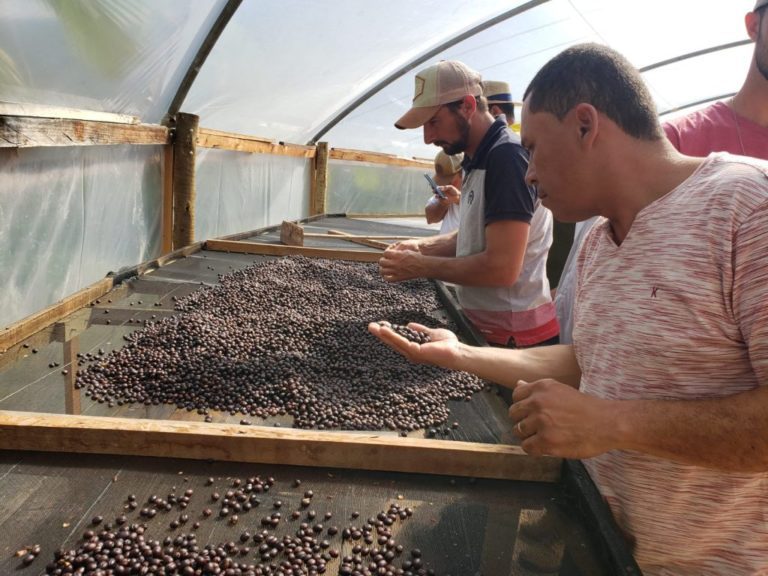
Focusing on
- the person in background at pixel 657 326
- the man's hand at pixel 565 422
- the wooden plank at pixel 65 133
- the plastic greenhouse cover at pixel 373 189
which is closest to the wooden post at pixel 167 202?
the wooden plank at pixel 65 133

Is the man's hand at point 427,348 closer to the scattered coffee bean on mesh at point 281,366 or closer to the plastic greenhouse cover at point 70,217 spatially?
the scattered coffee bean on mesh at point 281,366

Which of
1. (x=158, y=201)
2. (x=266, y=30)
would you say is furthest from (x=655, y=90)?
(x=158, y=201)

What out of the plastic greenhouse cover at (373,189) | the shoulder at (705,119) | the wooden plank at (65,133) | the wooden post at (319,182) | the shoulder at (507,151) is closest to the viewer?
the shoulder at (705,119)

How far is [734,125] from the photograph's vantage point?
2105mm

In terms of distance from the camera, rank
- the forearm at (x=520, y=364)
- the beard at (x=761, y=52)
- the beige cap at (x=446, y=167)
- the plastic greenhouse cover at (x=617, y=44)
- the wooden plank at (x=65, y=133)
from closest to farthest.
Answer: the forearm at (x=520, y=364)
the beard at (x=761, y=52)
the wooden plank at (x=65, y=133)
the beige cap at (x=446, y=167)
the plastic greenhouse cover at (x=617, y=44)

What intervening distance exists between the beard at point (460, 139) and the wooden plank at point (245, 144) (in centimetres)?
439

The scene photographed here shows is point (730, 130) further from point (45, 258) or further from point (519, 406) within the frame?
point (45, 258)

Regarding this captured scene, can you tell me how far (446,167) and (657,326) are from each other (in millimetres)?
4195

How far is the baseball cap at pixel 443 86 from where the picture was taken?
270cm

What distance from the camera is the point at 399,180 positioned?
44.4ft

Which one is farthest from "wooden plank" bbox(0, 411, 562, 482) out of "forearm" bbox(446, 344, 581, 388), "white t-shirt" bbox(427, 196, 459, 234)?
"white t-shirt" bbox(427, 196, 459, 234)

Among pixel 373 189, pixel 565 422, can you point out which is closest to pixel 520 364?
pixel 565 422

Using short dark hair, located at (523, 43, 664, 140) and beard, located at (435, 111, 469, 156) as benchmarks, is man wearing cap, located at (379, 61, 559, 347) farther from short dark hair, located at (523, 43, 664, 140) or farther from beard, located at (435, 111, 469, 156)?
short dark hair, located at (523, 43, 664, 140)

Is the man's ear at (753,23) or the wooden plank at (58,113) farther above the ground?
the man's ear at (753,23)
